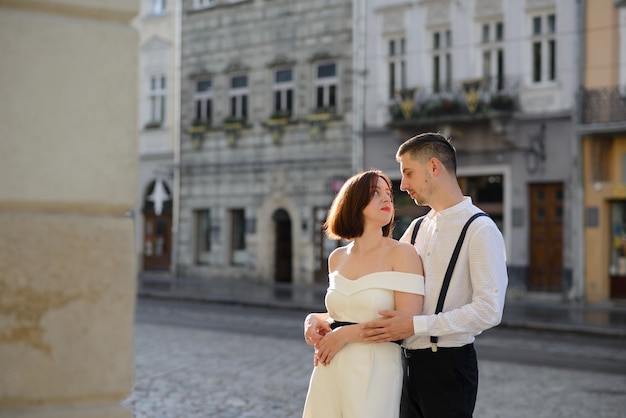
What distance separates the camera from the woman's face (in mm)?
4273

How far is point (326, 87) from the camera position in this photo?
32.8 meters

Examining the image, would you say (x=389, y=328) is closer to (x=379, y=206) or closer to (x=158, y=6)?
(x=379, y=206)

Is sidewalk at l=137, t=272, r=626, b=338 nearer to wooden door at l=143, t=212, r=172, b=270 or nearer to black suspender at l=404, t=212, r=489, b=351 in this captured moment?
wooden door at l=143, t=212, r=172, b=270

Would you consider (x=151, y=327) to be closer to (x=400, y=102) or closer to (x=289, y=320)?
(x=289, y=320)

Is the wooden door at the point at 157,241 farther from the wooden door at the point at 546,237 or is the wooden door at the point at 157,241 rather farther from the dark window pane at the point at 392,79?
the wooden door at the point at 546,237

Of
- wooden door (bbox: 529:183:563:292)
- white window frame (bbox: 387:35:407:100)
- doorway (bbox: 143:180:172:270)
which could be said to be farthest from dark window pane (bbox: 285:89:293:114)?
wooden door (bbox: 529:183:563:292)

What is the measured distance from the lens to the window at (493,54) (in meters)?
28.2

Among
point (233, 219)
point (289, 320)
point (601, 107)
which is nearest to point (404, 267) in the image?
point (289, 320)

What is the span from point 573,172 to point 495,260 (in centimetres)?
2343

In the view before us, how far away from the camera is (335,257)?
448cm

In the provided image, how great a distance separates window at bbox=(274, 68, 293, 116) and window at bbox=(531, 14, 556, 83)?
8.93 metres

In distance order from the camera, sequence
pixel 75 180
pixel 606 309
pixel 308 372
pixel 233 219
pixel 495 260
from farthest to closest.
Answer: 1. pixel 233 219
2. pixel 606 309
3. pixel 308 372
4. pixel 495 260
5. pixel 75 180

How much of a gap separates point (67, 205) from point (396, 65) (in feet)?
93.1

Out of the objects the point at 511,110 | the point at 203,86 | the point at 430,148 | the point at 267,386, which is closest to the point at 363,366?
the point at 430,148
